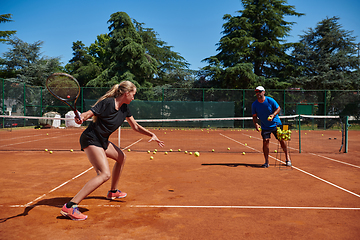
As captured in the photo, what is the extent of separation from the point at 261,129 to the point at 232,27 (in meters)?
23.5

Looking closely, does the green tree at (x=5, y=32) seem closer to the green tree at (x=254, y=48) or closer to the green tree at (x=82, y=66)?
the green tree at (x=82, y=66)

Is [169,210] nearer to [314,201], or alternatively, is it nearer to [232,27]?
[314,201]

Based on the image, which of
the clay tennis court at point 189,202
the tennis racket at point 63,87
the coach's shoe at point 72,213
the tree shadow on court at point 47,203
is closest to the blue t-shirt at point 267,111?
the clay tennis court at point 189,202

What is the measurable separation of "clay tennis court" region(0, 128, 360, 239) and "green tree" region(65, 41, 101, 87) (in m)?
24.1

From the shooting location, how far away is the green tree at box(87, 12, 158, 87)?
26.0 meters

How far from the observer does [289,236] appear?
105 inches

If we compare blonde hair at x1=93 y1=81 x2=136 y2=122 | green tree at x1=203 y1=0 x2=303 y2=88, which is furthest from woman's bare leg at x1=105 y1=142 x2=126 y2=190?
green tree at x1=203 y1=0 x2=303 y2=88

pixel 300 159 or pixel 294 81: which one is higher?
pixel 294 81

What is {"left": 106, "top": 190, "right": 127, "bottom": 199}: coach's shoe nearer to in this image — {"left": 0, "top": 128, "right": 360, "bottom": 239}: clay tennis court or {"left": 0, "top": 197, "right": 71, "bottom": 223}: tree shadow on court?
{"left": 0, "top": 128, "right": 360, "bottom": 239}: clay tennis court

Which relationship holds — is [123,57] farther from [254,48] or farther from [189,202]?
[189,202]

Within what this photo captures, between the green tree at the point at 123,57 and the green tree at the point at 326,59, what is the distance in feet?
48.1

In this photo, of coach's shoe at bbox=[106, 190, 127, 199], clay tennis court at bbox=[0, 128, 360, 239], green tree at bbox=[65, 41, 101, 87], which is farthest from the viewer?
green tree at bbox=[65, 41, 101, 87]

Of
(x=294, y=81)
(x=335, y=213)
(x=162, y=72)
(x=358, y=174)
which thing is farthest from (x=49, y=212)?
(x=162, y=72)

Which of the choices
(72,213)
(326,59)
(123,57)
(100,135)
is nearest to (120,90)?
(100,135)
